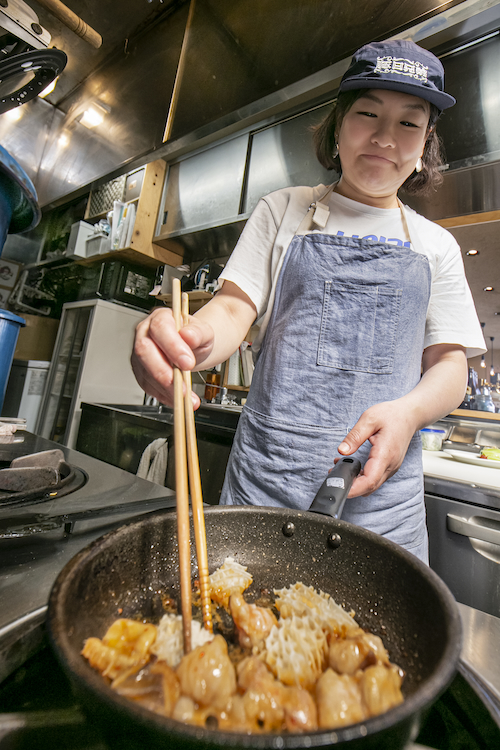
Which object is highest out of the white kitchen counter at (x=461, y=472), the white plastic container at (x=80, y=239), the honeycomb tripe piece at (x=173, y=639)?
the white plastic container at (x=80, y=239)

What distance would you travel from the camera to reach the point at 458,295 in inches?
40.9

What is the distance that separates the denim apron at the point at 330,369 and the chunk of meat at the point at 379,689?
1.88 ft

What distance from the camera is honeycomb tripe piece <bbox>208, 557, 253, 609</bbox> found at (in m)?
0.48

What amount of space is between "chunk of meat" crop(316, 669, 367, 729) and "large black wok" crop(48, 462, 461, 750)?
5 centimetres

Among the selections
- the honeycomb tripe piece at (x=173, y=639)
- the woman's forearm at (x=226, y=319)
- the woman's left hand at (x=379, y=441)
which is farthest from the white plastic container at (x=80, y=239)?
the honeycomb tripe piece at (x=173, y=639)

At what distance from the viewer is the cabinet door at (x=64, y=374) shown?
3592 millimetres

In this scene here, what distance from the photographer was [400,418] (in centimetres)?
73

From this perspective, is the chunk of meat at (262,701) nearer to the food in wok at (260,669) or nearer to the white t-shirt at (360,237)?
the food in wok at (260,669)

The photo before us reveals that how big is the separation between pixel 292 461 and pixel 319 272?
55cm

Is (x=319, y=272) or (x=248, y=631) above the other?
(x=319, y=272)

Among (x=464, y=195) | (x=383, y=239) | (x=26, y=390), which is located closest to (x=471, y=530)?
(x=383, y=239)

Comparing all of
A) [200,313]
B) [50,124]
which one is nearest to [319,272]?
[200,313]

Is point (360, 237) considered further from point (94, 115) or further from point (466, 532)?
point (94, 115)

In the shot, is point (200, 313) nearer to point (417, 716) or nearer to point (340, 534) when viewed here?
point (340, 534)
